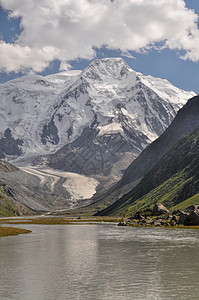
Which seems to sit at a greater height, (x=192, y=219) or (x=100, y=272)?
(x=192, y=219)

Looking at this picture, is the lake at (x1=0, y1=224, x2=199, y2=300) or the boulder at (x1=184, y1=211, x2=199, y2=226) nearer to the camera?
the lake at (x1=0, y1=224, x2=199, y2=300)

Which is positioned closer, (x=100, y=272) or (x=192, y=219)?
(x=100, y=272)

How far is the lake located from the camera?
4569cm

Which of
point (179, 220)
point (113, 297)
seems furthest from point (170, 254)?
point (179, 220)

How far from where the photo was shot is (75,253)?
8162 centimetres

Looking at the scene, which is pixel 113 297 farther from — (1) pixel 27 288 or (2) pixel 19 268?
(2) pixel 19 268

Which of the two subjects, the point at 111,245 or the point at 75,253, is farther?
the point at 111,245

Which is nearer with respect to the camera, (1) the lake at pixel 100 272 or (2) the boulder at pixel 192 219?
(1) the lake at pixel 100 272

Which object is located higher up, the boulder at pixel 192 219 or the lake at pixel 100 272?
the boulder at pixel 192 219

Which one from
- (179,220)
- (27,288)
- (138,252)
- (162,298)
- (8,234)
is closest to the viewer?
(162,298)

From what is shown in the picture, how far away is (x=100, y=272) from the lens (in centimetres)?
5872

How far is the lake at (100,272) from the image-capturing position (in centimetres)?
4569

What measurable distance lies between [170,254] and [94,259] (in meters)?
15.4

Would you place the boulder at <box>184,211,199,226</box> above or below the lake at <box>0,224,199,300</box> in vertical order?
above
